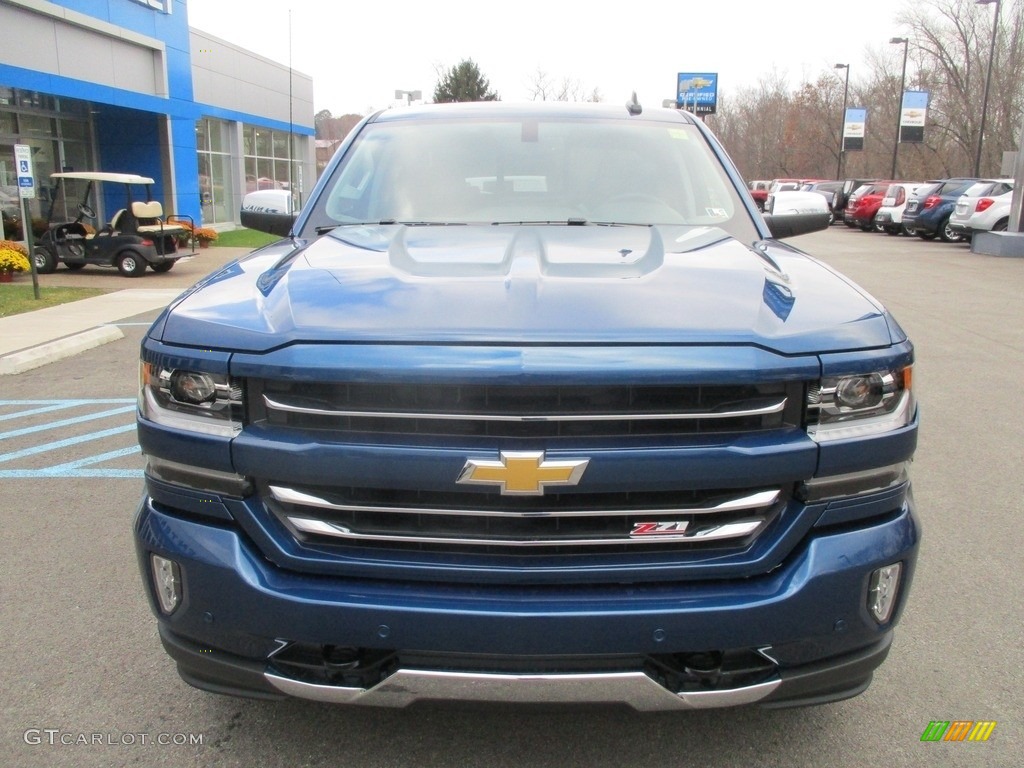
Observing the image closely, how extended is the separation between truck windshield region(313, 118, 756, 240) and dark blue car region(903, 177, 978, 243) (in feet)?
76.9

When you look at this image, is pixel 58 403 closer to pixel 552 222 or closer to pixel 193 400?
pixel 552 222

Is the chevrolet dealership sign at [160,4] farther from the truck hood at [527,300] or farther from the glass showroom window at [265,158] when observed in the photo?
the truck hood at [527,300]

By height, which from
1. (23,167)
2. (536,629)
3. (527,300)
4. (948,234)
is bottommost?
(948,234)

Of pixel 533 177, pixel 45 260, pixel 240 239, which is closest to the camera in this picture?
pixel 533 177

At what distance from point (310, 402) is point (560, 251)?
3.26 feet

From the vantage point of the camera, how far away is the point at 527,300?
2.21m

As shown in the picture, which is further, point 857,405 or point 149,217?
point 149,217

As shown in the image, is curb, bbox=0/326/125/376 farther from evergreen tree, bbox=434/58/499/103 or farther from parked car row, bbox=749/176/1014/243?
evergreen tree, bbox=434/58/499/103

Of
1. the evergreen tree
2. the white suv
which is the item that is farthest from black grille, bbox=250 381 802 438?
the evergreen tree

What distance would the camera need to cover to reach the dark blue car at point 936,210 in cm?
2505

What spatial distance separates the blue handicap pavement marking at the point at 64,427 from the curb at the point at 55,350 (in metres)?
1.30

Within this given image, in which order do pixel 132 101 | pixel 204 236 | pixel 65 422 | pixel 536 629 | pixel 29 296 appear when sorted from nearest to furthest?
1. pixel 536 629
2. pixel 65 422
3. pixel 29 296
4. pixel 132 101
5. pixel 204 236

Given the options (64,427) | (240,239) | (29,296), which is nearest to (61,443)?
(64,427)

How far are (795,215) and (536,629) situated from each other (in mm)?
2522
